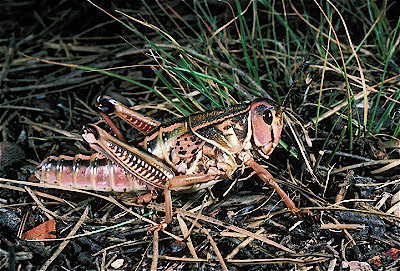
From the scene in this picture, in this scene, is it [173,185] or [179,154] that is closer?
[173,185]

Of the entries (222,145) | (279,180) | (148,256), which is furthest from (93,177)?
(279,180)

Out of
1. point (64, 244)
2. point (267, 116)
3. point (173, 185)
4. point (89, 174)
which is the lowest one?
point (64, 244)

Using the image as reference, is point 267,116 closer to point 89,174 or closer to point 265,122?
point 265,122

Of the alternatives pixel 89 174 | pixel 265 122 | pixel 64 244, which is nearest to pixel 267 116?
pixel 265 122

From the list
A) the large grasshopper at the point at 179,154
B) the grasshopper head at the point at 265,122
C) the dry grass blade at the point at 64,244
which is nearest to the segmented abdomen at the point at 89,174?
the large grasshopper at the point at 179,154

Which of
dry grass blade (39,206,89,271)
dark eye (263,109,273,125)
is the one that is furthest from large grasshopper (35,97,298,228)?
dry grass blade (39,206,89,271)

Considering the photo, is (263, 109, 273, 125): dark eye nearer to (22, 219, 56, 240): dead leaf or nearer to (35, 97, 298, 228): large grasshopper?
(35, 97, 298, 228): large grasshopper

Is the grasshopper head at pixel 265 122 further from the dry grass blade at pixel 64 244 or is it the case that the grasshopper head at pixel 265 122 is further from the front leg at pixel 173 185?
the dry grass blade at pixel 64 244
